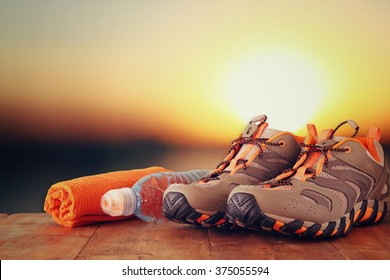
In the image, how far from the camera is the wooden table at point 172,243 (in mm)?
1297

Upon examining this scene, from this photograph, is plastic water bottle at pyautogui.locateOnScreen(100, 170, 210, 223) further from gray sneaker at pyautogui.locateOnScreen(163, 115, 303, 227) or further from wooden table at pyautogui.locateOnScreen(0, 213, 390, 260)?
gray sneaker at pyautogui.locateOnScreen(163, 115, 303, 227)

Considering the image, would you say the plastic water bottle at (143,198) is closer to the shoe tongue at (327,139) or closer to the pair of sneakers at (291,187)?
the pair of sneakers at (291,187)

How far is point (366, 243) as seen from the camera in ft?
4.64

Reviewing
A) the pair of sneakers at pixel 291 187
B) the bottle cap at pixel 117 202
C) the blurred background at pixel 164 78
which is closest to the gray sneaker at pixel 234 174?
the pair of sneakers at pixel 291 187

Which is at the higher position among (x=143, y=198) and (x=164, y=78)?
(x=164, y=78)

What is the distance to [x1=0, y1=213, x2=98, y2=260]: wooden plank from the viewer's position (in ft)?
4.34

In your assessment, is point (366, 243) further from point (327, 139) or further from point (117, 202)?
point (117, 202)

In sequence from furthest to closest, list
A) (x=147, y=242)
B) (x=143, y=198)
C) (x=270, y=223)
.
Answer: (x=143, y=198), (x=147, y=242), (x=270, y=223)

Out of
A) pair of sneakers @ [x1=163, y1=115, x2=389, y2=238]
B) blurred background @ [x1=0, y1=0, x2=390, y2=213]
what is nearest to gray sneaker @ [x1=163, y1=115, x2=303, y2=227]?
pair of sneakers @ [x1=163, y1=115, x2=389, y2=238]

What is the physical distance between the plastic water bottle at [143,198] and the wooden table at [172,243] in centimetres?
4

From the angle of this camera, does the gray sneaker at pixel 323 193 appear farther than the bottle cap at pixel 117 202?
No

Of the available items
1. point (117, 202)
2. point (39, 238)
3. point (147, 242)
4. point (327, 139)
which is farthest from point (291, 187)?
point (39, 238)

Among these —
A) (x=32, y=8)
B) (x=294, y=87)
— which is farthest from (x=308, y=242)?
(x=32, y=8)

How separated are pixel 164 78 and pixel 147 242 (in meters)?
1.05
